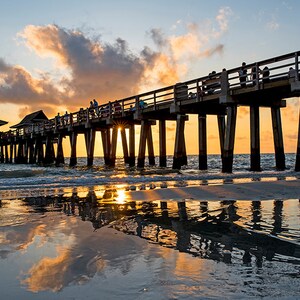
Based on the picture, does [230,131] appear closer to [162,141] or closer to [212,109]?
[212,109]

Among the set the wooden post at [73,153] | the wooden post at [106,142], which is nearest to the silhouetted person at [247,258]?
the wooden post at [106,142]

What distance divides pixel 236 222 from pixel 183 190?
463 cm

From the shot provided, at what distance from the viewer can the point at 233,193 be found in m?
9.09

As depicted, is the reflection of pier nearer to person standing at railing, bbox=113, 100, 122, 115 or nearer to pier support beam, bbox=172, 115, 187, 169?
pier support beam, bbox=172, 115, 187, 169

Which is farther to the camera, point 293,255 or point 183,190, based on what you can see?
point 183,190

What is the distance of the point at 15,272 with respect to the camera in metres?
3.25

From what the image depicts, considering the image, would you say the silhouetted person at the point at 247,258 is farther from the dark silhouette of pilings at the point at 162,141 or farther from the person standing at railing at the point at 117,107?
the person standing at railing at the point at 117,107

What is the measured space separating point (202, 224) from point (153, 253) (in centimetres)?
175

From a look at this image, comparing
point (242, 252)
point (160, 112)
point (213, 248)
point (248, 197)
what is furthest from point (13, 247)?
point (160, 112)

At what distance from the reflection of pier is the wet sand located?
795 millimetres

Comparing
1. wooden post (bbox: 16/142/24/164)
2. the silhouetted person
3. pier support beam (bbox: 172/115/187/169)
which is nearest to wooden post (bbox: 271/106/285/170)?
pier support beam (bbox: 172/115/187/169)

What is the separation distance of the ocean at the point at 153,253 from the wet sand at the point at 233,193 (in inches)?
59.2

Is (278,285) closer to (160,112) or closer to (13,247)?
(13,247)

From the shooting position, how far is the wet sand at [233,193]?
8.47 m
